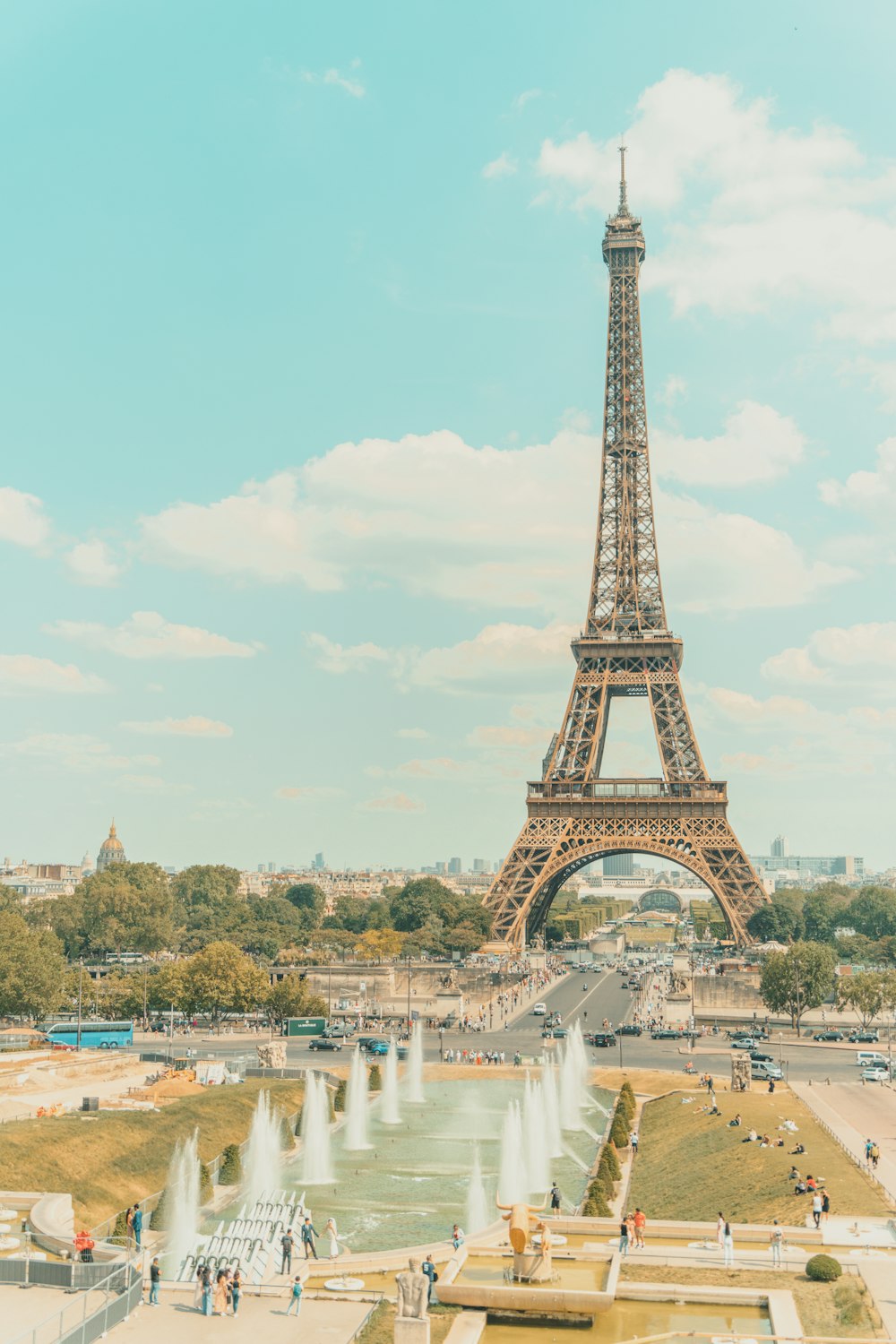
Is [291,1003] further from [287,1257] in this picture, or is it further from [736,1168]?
[287,1257]

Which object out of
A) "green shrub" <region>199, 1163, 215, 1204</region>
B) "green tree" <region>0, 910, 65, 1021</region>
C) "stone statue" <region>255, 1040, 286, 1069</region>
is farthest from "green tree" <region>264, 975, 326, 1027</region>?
"green shrub" <region>199, 1163, 215, 1204</region>

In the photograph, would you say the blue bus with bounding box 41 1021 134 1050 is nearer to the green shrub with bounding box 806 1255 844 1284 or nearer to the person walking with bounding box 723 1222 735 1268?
the person walking with bounding box 723 1222 735 1268

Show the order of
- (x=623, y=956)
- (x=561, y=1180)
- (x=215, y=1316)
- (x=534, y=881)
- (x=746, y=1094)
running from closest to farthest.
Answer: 1. (x=215, y=1316)
2. (x=561, y=1180)
3. (x=746, y=1094)
4. (x=534, y=881)
5. (x=623, y=956)

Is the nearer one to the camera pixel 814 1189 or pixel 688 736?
pixel 814 1189

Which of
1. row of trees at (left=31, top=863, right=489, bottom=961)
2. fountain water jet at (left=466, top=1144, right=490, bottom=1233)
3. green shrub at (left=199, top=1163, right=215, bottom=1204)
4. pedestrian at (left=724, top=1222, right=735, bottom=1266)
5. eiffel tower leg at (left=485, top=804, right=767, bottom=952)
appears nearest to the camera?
pedestrian at (left=724, top=1222, right=735, bottom=1266)

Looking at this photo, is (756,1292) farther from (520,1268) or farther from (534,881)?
(534,881)

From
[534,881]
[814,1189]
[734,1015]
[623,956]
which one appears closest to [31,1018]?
[534,881]

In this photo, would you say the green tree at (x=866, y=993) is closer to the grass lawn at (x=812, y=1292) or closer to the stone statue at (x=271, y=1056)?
the stone statue at (x=271, y=1056)
